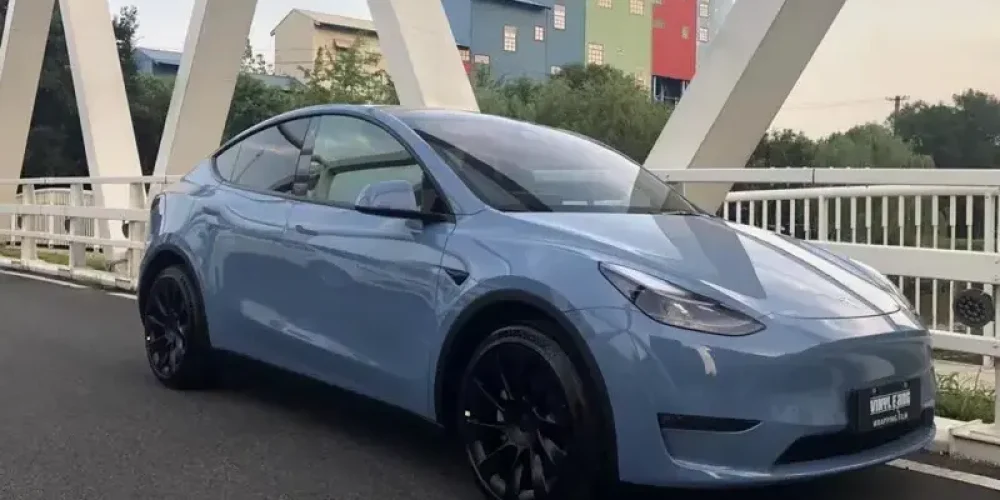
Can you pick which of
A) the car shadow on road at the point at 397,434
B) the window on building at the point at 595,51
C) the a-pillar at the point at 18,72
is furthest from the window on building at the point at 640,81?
the car shadow on road at the point at 397,434

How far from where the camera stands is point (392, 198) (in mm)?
4133

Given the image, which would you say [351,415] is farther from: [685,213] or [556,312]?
[556,312]

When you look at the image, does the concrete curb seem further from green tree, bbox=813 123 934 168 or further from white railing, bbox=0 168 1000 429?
green tree, bbox=813 123 934 168

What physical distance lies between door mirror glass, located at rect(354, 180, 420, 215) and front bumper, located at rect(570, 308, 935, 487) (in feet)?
3.52

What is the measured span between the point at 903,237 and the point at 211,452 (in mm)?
4341

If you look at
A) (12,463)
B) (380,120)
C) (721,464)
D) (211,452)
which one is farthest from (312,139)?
(721,464)

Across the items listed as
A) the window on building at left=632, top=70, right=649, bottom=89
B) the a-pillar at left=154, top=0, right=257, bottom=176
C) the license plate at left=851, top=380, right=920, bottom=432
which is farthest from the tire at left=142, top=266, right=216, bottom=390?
the window on building at left=632, top=70, right=649, bottom=89

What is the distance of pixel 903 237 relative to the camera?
6.68 meters

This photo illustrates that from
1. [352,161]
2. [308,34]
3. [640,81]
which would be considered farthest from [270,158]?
[308,34]

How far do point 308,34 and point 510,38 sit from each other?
17056 millimetres

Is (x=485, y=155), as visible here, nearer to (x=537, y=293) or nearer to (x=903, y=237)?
(x=537, y=293)

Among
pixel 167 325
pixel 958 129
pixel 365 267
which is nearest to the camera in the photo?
pixel 365 267

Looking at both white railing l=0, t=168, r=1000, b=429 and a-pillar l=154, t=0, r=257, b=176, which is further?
a-pillar l=154, t=0, r=257, b=176

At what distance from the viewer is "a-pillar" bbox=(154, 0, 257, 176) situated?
41.0 feet
